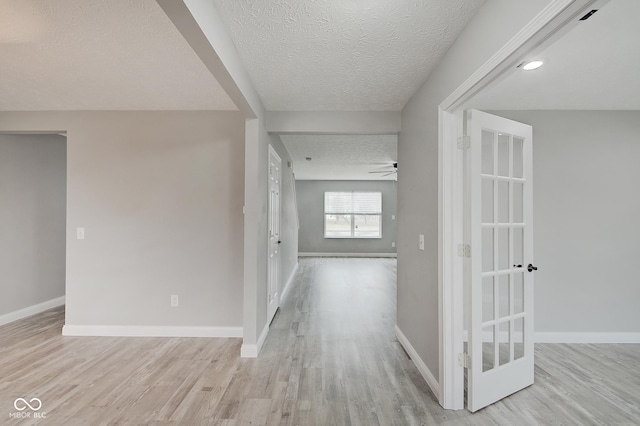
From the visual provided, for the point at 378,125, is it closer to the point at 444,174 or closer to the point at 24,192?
the point at 444,174

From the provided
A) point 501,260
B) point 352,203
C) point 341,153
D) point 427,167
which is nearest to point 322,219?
point 352,203

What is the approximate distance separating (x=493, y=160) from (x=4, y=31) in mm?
3295

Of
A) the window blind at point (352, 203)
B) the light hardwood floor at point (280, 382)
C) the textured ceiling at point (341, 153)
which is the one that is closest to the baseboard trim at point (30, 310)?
the light hardwood floor at point (280, 382)

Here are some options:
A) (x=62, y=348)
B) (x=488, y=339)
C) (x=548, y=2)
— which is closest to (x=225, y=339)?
(x=62, y=348)

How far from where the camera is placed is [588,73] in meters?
2.34

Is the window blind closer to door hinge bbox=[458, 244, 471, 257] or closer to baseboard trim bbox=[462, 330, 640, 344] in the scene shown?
baseboard trim bbox=[462, 330, 640, 344]

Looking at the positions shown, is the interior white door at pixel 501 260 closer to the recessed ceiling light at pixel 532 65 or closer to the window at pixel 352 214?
the recessed ceiling light at pixel 532 65

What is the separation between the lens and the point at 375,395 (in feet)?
7.19

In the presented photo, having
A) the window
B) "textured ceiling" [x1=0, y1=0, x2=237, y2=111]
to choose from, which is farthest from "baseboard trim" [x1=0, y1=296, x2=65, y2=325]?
the window

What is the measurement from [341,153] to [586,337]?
407cm

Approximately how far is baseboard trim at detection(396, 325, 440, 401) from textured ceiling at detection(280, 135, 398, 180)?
2638mm

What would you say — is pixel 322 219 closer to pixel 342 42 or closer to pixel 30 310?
pixel 30 310

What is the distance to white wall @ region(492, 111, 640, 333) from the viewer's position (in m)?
3.11

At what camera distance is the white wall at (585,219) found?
3.11 m
